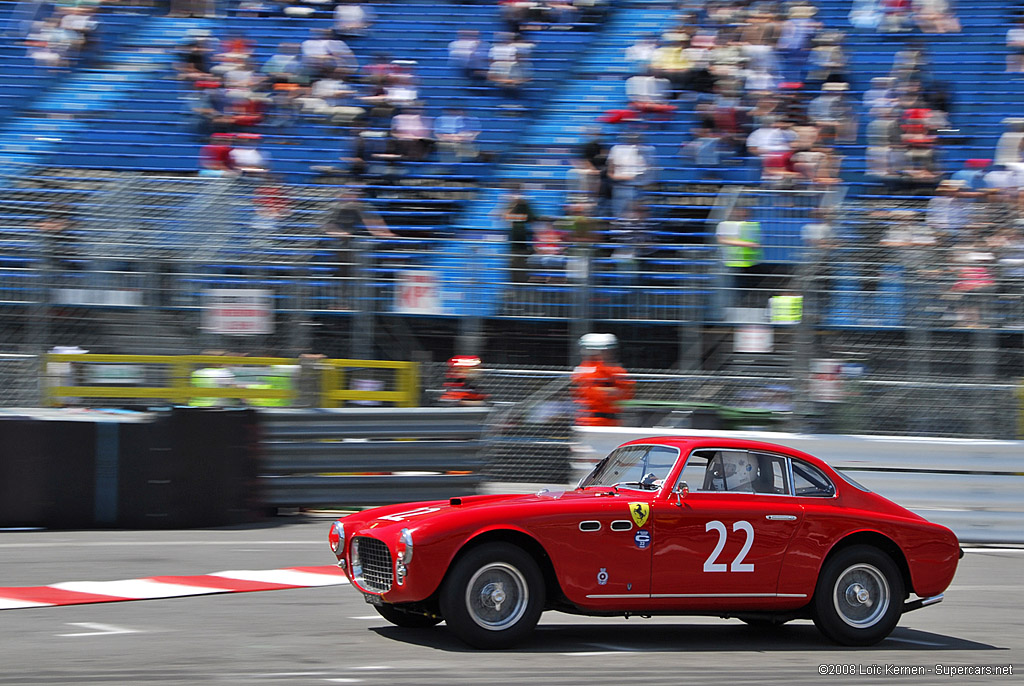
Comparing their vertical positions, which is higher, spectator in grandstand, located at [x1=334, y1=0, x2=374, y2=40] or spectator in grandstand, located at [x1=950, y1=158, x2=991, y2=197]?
spectator in grandstand, located at [x1=334, y1=0, x2=374, y2=40]

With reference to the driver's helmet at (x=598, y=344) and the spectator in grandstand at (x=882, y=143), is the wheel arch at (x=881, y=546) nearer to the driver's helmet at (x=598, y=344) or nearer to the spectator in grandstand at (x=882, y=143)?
the driver's helmet at (x=598, y=344)

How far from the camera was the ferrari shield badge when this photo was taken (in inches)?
258

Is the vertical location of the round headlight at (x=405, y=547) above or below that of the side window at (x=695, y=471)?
below

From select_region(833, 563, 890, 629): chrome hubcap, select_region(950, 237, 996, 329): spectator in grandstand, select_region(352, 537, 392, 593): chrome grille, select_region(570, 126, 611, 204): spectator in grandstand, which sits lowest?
select_region(833, 563, 890, 629): chrome hubcap

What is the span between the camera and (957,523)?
37.8ft

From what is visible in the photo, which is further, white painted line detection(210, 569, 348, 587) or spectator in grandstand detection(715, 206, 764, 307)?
spectator in grandstand detection(715, 206, 764, 307)

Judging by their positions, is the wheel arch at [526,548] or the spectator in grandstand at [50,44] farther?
the spectator in grandstand at [50,44]

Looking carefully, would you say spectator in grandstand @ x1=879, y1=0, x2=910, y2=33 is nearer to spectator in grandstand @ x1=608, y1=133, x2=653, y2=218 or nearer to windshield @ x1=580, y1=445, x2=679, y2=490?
spectator in grandstand @ x1=608, y1=133, x2=653, y2=218

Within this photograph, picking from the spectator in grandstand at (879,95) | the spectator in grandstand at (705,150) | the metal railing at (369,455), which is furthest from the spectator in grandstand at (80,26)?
the spectator in grandstand at (879,95)

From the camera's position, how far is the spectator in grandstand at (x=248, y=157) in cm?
1806

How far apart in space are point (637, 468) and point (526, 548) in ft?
3.03

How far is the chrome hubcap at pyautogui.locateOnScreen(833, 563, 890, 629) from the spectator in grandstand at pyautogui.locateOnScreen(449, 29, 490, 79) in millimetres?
13929

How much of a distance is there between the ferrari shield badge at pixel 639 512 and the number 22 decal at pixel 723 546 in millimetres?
353

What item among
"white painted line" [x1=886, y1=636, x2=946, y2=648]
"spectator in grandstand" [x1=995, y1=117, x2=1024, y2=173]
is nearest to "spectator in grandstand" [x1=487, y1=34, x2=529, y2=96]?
"spectator in grandstand" [x1=995, y1=117, x2=1024, y2=173]
